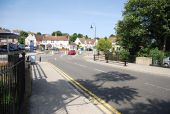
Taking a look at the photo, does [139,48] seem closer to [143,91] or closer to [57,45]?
[143,91]

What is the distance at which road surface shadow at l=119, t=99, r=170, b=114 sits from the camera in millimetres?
8922

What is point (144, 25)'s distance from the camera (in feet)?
145

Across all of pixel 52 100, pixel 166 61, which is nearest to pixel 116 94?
pixel 52 100

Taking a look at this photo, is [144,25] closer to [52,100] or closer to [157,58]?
[157,58]

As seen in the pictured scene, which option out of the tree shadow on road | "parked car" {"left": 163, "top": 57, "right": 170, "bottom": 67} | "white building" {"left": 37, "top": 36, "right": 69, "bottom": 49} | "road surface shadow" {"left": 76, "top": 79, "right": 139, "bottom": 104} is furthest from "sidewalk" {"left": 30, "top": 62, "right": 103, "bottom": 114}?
"white building" {"left": 37, "top": 36, "right": 69, "bottom": 49}

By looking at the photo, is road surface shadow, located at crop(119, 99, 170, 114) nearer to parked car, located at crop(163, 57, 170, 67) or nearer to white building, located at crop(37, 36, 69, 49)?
parked car, located at crop(163, 57, 170, 67)

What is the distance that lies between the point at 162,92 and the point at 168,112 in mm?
4265

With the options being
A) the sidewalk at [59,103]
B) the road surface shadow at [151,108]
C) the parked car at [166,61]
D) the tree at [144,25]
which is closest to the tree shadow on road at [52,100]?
the sidewalk at [59,103]

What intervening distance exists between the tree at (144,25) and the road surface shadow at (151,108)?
3129 cm

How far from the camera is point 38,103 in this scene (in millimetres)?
9719

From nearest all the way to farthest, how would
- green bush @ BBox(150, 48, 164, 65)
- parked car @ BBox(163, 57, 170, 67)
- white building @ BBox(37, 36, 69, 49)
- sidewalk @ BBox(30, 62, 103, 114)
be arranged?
sidewalk @ BBox(30, 62, 103, 114) → parked car @ BBox(163, 57, 170, 67) → green bush @ BBox(150, 48, 164, 65) → white building @ BBox(37, 36, 69, 49)

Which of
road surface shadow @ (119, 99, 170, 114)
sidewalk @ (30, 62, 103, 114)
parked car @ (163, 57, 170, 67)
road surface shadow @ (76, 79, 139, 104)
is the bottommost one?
road surface shadow @ (119, 99, 170, 114)

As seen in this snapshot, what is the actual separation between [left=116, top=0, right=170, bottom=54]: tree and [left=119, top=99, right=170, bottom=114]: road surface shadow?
31.3m

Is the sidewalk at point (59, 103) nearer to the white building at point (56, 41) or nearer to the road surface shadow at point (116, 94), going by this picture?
the road surface shadow at point (116, 94)
